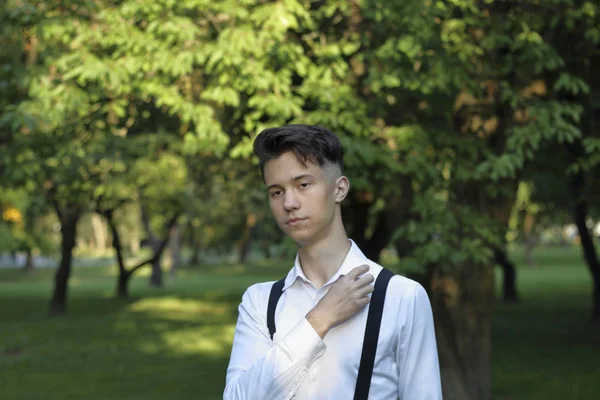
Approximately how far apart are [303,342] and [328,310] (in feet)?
0.36

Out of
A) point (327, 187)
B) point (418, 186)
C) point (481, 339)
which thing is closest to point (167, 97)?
point (418, 186)

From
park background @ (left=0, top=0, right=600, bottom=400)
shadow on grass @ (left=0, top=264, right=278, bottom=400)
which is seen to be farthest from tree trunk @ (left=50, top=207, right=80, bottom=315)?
park background @ (left=0, top=0, right=600, bottom=400)

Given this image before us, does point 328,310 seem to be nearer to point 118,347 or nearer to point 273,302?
point 273,302

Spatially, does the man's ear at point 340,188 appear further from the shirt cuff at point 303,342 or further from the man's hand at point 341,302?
the shirt cuff at point 303,342

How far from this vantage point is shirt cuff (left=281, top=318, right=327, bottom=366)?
2.42 m

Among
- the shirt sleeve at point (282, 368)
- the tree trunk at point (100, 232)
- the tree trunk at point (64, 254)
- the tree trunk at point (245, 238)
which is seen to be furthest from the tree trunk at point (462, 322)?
the tree trunk at point (100, 232)

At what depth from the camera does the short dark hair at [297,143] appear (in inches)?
100

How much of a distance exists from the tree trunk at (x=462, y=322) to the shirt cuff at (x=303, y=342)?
400 inches

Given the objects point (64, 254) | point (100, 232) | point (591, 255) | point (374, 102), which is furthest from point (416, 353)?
point (100, 232)

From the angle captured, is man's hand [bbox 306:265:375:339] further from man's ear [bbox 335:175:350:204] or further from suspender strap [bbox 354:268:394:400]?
man's ear [bbox 335:175:350:204]

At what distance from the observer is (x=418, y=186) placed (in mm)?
11453

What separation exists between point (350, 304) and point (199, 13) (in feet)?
29.1

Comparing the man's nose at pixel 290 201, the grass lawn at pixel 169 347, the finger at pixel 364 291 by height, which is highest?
the man's nose at pixel 290 201

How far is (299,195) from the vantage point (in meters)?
2.57
